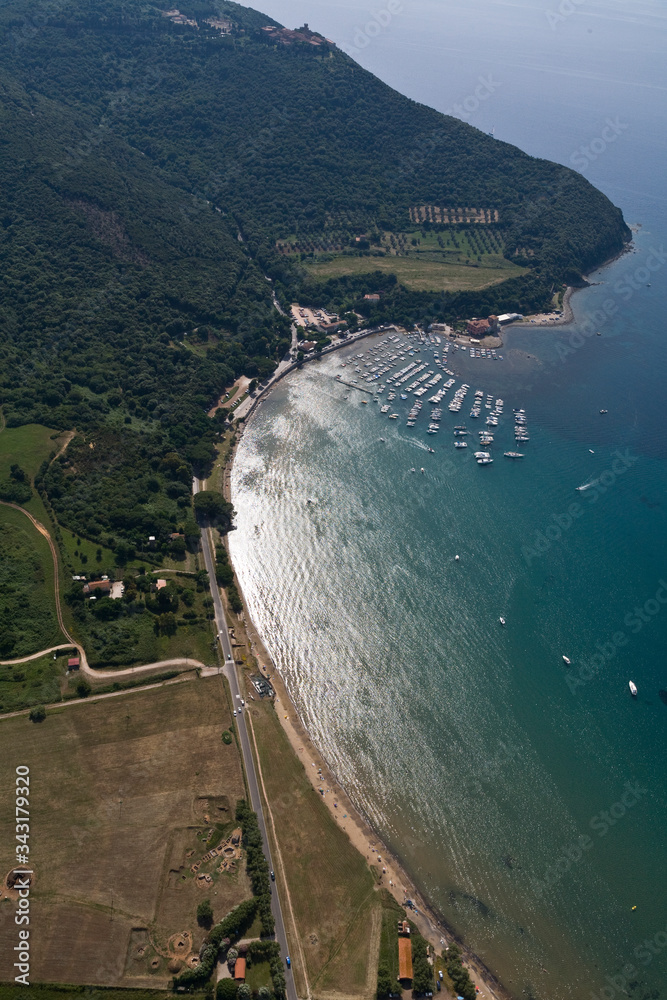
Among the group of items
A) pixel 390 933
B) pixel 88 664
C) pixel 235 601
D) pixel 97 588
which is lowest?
pixel 88 664

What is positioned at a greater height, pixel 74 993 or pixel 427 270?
pixel 427 270

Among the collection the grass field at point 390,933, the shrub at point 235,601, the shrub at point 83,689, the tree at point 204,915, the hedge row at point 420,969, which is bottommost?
the shrub at point 83,689

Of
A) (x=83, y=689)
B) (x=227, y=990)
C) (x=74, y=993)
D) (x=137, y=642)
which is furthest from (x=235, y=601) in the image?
(x=74, y=993)

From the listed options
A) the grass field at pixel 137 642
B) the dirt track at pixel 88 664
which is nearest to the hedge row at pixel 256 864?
the dirt track at pixel 88 664

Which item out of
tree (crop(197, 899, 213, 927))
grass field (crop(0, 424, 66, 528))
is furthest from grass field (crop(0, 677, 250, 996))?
grass field (crop(0, 424, 66, 528))

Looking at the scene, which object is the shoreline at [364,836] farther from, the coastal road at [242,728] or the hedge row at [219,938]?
the hedge row at [219,938]

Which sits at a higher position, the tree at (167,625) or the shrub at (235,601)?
the shrub at (235,601)

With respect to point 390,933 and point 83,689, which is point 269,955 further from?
point 83,689
